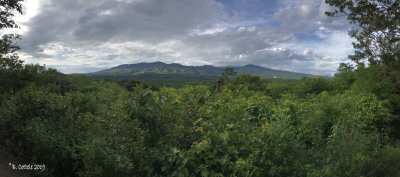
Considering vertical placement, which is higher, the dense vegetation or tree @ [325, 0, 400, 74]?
tree @ [325, 0, 400, 74]

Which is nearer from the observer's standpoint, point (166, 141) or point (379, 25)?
point (166, 141)

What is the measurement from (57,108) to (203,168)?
435cm

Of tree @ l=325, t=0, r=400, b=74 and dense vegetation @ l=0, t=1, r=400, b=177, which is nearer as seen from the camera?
dense vegetation @ l=0, t=1, r=400, b=177

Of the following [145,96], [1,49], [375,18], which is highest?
[375,18]

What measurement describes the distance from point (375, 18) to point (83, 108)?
1483 centimetres

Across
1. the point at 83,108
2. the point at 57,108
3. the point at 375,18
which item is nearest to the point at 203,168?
the point at 57,108

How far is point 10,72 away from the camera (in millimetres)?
7867

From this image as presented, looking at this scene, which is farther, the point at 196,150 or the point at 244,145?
the point at 244,145

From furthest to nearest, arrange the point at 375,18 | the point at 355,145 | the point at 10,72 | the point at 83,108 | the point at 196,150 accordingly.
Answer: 1. the point at 375,18
2. the point at 10,72
3. the point at 83,108
4. the point at 355,145
5. the point at 196,150

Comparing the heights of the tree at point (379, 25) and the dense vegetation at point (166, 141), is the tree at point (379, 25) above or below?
above

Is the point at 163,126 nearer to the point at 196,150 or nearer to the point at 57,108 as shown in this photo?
the point at 196,150

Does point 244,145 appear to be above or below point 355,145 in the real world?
above

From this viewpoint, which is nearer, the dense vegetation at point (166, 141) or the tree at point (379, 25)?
the dense vegetation at point (166, 141)

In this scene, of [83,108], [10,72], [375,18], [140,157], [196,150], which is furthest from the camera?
[375,18]
